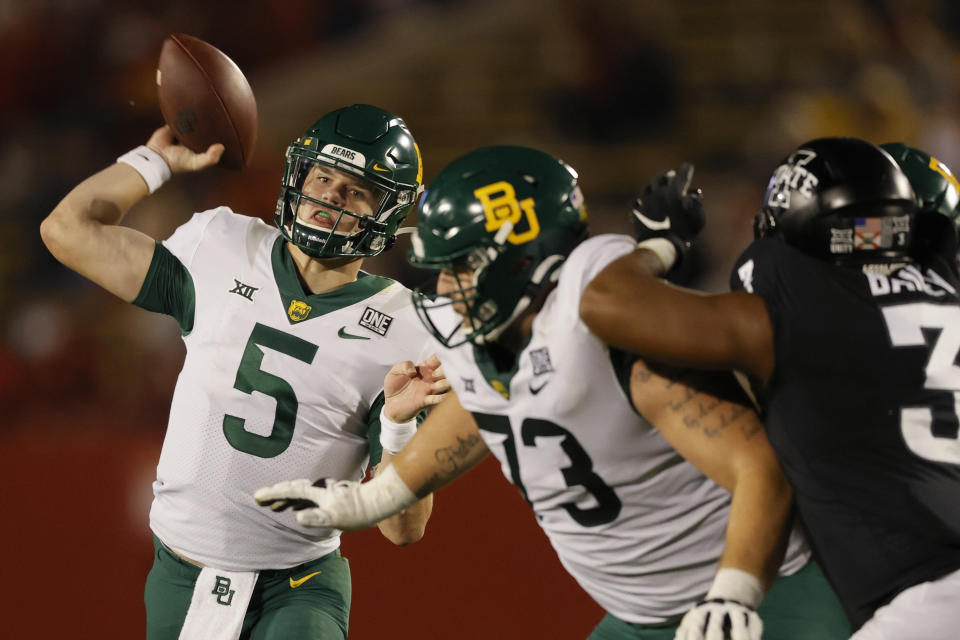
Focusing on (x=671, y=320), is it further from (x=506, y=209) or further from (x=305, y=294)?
(x=305, y=294)

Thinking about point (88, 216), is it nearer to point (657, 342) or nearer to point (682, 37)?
point (657, 342)

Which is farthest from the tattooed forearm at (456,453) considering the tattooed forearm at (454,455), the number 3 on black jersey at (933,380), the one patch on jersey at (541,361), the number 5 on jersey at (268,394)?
the number 3 on black jersey at (933,380)

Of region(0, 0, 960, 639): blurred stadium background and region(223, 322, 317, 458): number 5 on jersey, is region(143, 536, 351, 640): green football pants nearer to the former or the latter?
region(223, 322, 317, 458): number 5 on jersey

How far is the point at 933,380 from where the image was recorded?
67.2 inches

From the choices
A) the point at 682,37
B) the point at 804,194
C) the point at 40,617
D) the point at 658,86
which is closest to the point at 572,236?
the point at 804,194

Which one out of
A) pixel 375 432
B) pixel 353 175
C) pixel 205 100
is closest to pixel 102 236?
pixel 205 100

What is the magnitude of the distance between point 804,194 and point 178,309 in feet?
5.06

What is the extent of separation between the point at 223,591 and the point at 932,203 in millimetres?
1864

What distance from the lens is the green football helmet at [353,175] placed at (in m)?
2.54

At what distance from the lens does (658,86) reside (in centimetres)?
669

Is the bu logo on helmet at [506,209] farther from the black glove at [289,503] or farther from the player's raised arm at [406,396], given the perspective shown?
the black glove at [289,503]

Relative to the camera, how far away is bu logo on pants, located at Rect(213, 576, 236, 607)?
8.04 feet

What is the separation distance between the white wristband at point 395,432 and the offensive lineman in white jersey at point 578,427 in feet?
0.93

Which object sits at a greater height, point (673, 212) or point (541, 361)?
point (673, 212)
